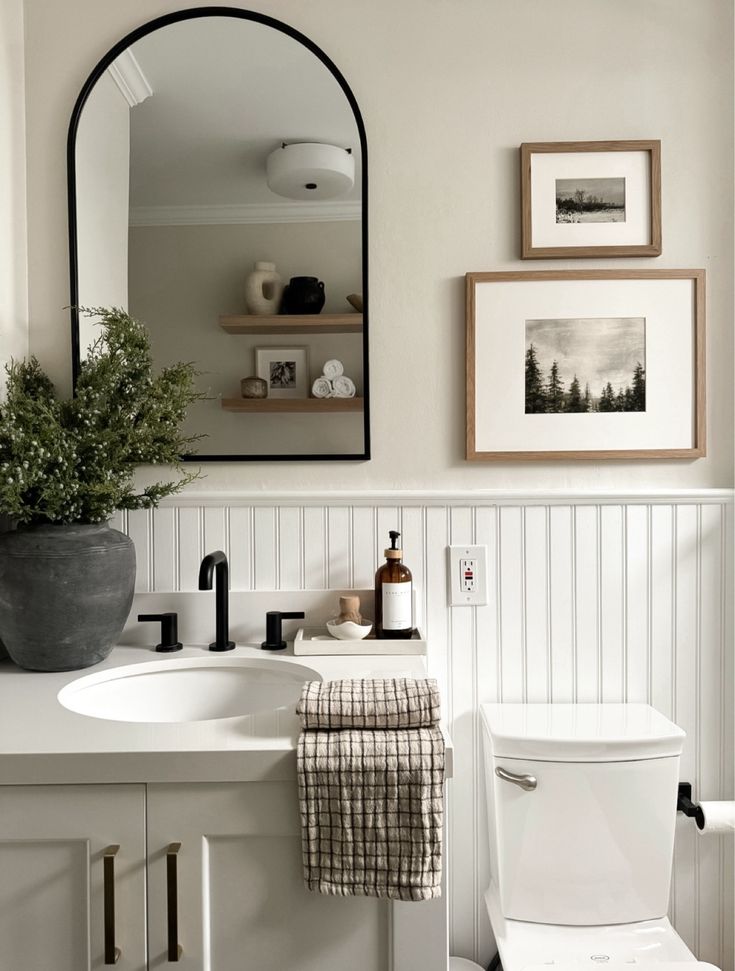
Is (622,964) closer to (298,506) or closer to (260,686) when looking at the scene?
(260,686)

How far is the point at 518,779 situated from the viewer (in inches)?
54.4

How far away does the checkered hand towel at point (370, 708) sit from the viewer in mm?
1068

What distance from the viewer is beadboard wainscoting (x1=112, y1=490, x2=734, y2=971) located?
160 cm

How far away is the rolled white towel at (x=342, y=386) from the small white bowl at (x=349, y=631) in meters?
0.47

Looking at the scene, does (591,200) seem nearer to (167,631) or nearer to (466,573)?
(466,573)

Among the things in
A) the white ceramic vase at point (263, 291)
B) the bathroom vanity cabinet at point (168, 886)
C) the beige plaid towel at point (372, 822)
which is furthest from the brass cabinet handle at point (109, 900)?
the white ceramic vase at point (263, 291)

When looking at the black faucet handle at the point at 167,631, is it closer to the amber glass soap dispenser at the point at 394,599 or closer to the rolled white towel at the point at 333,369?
the amber glass soap dispenser at the point at 394,599

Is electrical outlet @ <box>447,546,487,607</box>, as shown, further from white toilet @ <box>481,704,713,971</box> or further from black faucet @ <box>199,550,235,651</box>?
black faucet @ <box>199,550,235,651</box>

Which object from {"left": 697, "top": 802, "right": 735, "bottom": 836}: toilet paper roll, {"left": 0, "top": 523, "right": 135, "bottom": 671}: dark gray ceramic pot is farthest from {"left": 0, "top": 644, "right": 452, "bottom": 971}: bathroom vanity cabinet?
{"left": 697, "top": 802, "right": 735, "bottom": 836}: toilet paper roll

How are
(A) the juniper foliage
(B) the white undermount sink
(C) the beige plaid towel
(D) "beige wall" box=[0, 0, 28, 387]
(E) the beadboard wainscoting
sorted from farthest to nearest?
(E) the beadboard wainscoting, (D) "beige wall" box=[0, 0, 28, 387], (B) the white undermount sink, (A) the juniper foliage, (C) the beige plaid towel

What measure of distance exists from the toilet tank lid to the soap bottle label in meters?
0.26

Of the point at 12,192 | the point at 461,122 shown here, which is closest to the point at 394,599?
the point at 461,122

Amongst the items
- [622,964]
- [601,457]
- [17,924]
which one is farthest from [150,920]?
[601,457]

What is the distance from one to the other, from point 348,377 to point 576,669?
79 cm
